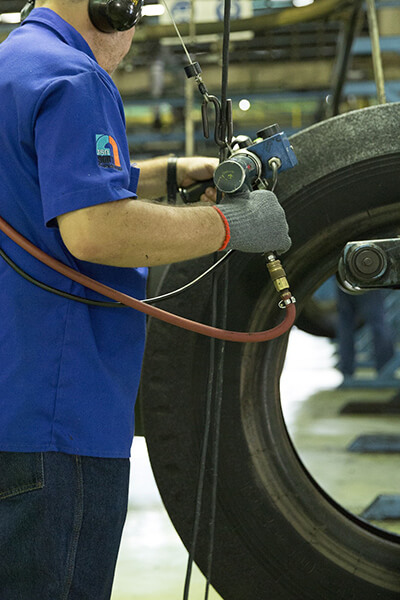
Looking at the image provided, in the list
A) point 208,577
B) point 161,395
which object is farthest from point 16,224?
point 208,577

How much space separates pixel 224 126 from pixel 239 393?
1.74 feet

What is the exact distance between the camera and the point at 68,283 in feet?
3.91

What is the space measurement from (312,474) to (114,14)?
9.24 ft

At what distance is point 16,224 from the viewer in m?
1.18

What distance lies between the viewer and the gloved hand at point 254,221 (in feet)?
4.03

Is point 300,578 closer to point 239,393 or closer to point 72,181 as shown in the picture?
point 239,393

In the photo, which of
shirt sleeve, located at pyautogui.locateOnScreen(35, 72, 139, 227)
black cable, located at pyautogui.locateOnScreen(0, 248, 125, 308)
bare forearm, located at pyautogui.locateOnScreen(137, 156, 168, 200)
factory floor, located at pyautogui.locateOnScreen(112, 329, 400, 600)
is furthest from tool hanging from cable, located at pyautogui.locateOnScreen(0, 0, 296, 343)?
factory floor, located at pyautogui.locateOnScreen(112, 329, 400, 600)

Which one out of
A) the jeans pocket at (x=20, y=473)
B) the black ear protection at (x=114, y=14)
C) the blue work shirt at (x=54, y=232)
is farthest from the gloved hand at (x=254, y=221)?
the jeans pocket at (x=20, y=473)

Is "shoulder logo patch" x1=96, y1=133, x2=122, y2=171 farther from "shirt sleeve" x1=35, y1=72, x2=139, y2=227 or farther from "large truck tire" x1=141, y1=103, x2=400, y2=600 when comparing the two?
"large truck tire" x1=141, y1=103, x2=400, y2=600

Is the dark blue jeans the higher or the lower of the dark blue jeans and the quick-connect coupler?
the lower

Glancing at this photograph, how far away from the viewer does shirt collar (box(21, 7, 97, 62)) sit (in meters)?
1.23

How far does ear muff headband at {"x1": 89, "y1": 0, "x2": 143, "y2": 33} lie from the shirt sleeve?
167 mm

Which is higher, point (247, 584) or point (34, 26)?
point (34, 26)

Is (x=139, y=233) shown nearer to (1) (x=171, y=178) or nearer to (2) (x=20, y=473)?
(2) (x=20, y=473)
